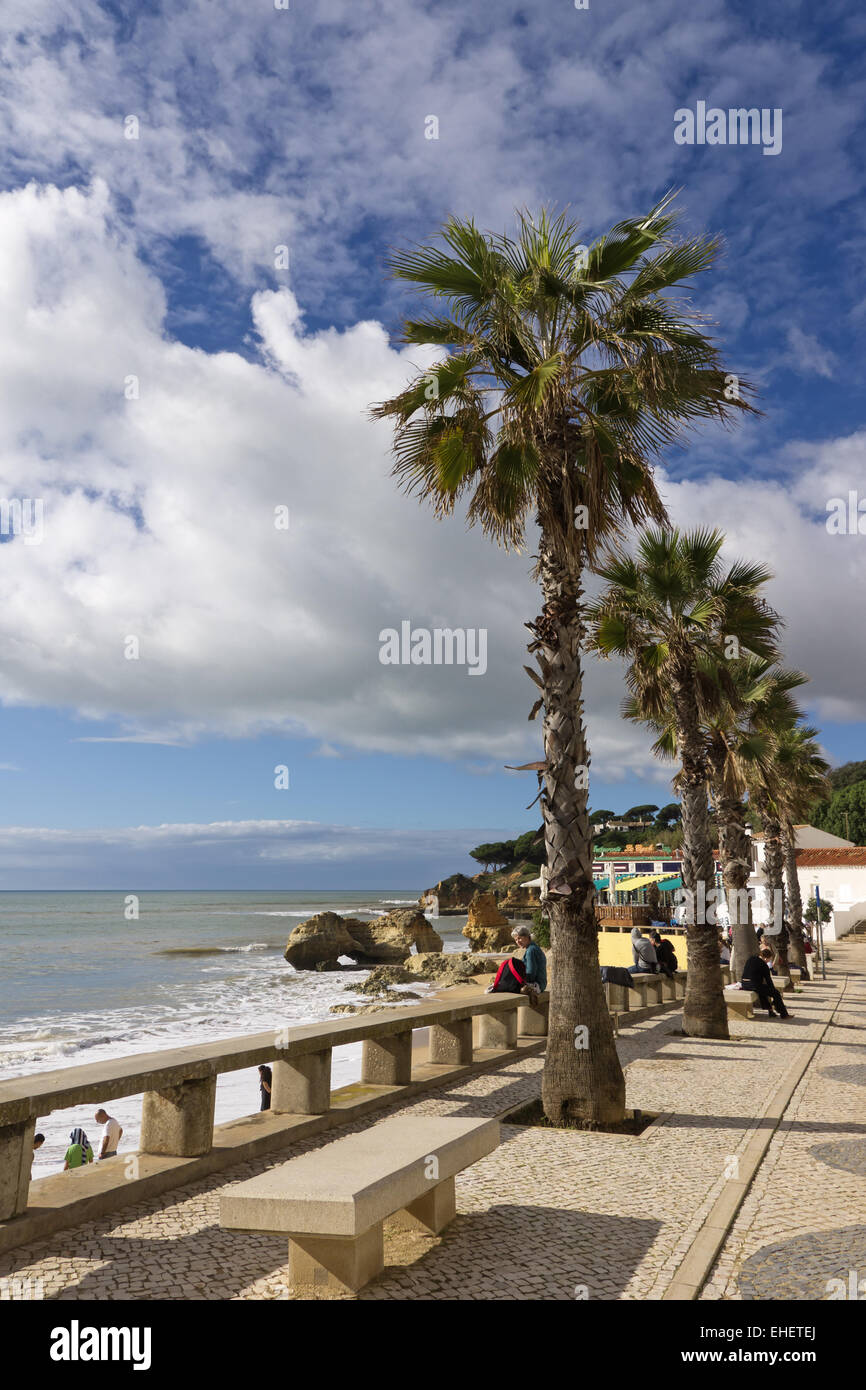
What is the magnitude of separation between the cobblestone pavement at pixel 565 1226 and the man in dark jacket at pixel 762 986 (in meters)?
7.50

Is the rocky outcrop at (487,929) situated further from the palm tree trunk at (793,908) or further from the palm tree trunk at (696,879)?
the palm tree trunk at (696,879)

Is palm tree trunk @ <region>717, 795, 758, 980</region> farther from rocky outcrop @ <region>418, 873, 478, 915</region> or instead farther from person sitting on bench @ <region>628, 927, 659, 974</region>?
rocky outcrop @ <region>418, 873, 478, 915</region>

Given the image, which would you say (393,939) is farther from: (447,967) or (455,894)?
(455,894)

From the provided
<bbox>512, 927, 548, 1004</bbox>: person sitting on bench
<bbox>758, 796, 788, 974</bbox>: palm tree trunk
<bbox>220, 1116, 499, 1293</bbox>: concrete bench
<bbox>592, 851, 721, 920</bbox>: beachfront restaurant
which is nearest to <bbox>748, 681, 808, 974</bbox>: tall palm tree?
<bbox>758, 796, 788, 974</bbox>: palm tree trunk

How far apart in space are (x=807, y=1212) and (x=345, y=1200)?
304 cm

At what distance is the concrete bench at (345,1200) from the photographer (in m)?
3.67

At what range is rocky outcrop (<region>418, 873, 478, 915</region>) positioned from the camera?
383 ft

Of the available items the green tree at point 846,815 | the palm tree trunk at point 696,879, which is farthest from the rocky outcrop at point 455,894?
the palm tree trunk at point 696,879

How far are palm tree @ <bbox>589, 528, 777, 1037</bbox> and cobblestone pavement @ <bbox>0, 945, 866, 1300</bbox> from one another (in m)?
4.28

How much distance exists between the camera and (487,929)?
176 feet

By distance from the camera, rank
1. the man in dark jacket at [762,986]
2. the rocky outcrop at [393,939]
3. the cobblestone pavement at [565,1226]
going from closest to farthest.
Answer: the cobblestone pavement at [565,1226] < the man in dark jacket at [762,986] < the rocky outcrop at [393,939]

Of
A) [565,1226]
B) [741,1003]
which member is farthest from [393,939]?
[565,1226]
